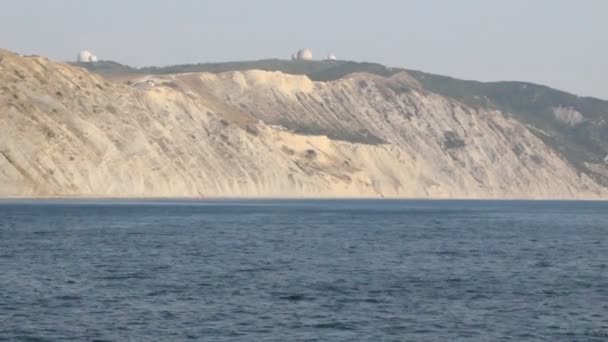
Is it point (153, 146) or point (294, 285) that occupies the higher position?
point (153, 146)

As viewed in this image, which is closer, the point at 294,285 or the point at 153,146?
the point at 294,285

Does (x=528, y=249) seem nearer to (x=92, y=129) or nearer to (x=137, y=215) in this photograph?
(x=137, y=215)

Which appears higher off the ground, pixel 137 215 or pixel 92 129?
pixel 92 129

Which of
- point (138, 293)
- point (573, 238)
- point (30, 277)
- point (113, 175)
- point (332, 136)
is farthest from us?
point (332, 136)

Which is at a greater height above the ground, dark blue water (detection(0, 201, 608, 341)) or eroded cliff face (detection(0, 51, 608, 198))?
eroded cliff face (detection(0, 51, 608, 198))

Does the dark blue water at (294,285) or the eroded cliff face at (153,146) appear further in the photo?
the eroded cliff face at (153,146)

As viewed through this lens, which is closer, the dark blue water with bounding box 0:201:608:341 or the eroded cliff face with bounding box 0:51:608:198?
the dark blue water with bounding box 0:201:608:341

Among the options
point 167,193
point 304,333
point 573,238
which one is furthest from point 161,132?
point 304,333

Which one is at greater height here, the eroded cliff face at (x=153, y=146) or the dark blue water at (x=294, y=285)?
the eroded cliff face at (x=153, y=146)
